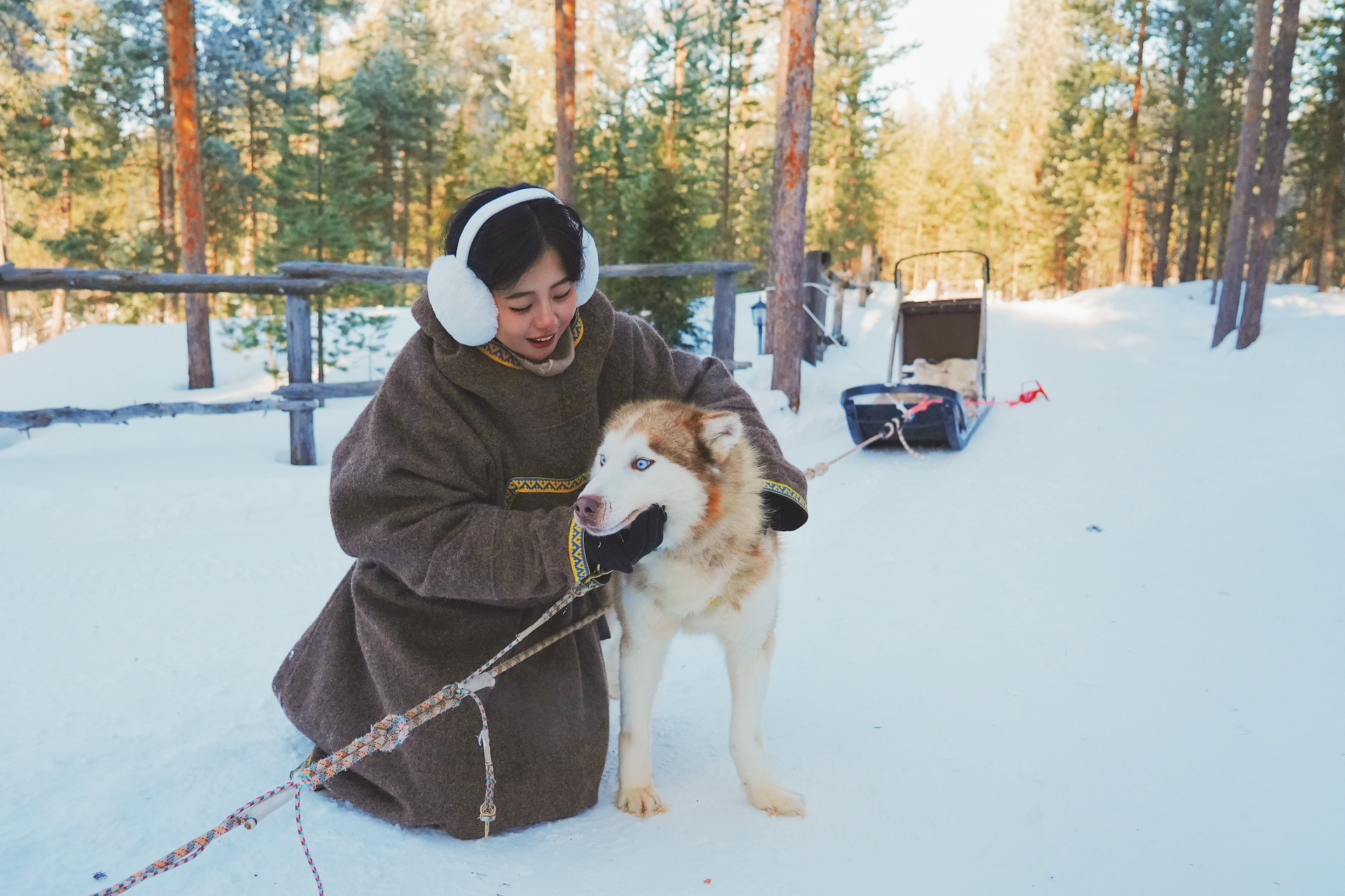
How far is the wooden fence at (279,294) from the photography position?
17.9 ft

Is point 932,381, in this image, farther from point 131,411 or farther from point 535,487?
point 131,411

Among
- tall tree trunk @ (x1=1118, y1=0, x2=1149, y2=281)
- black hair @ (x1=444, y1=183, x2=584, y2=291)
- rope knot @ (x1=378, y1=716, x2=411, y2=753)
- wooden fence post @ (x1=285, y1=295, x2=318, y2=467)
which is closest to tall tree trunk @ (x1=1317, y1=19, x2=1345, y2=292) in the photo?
tall tree trunk @ (x1=1118, y1=0, x2=1149, y2=281)

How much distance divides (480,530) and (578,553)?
24cm

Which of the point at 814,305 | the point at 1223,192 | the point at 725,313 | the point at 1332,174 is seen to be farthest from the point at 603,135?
the point at 1223,192

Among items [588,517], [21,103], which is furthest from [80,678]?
[21,103]

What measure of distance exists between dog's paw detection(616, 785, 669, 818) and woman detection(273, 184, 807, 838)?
0.27 ft

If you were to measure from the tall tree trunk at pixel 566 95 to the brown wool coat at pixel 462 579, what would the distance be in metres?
8.81

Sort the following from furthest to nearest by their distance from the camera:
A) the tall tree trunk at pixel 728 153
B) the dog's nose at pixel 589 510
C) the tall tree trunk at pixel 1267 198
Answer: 1. the tall tree trunk at pixel 728 153
2. the tall tree trunk at pixel 1267 198
3. the dog's nose at pixel 589 510

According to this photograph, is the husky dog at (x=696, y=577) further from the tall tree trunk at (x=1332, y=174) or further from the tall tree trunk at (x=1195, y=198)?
the tall tree trunk at (x=1195, y=198)

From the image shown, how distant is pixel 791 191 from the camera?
8.02 m

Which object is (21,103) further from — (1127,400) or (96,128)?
(1127,400)

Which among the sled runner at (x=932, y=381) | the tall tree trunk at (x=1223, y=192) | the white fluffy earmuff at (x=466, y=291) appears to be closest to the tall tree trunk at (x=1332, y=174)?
the tall tree trunk at (x=1223, y=192)

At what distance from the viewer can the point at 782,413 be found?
7945mm

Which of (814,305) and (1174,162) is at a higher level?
(1174,162)
